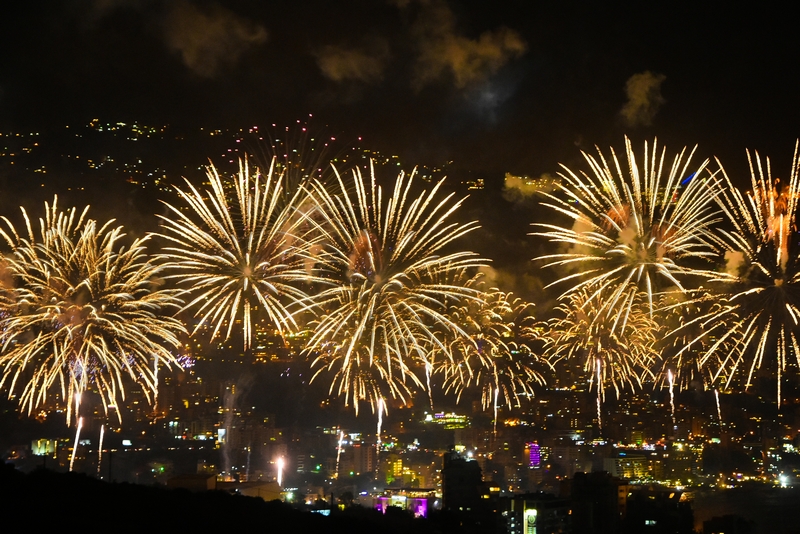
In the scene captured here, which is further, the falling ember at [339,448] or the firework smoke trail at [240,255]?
the falling ember at [339,448]

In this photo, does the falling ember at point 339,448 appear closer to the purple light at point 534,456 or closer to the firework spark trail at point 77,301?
the purple light at point 534,456

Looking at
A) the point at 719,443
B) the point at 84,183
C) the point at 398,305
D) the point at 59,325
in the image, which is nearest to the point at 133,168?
the point at 84,183

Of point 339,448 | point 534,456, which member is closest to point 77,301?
point 339,448

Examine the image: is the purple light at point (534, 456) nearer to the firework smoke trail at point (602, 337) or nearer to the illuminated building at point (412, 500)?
the illuminated building at point (412, 500)

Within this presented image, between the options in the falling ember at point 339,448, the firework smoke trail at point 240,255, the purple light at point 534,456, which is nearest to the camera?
the firework smoke trail at point 240,255

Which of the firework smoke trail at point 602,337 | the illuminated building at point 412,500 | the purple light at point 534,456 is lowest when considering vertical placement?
the illuminated building at point 412,500

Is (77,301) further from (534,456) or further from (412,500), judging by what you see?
(534,456)

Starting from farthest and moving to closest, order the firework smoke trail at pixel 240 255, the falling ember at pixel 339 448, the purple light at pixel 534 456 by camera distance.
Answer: the falling ember at pixel 339 448
the purple light at pixel 534 456
the firework smoke trail at pixel 240 255

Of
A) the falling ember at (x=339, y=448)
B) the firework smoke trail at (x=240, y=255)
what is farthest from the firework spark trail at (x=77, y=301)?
the falling ember at (x=339, y=448)

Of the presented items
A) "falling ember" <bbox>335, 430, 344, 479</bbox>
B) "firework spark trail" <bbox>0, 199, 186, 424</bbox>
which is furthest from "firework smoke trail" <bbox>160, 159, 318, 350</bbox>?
"falling ember" <bbox>335, 430, 344, 479</bbox>

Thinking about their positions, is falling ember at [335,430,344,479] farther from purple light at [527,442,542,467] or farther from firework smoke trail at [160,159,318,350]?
firework smoke trail at [160,159,318,350]

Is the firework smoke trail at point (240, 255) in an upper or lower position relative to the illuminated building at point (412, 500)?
upper

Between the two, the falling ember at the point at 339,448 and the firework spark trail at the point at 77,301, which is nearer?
the firework spark trail at the point at 77,301
